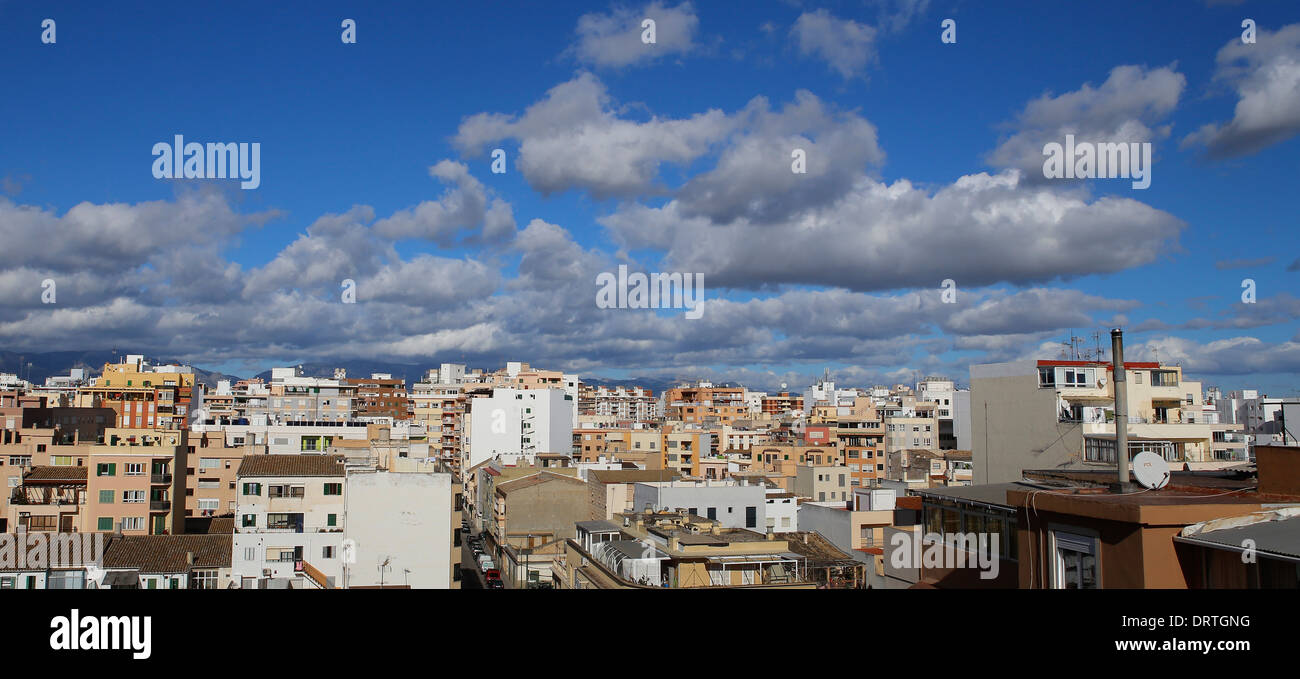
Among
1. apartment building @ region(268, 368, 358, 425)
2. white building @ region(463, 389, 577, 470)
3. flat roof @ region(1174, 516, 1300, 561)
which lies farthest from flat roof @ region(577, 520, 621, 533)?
apartment building @ region(268, 368, 358, 425)

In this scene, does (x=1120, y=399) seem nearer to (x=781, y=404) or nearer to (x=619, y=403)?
(x=781, y=404)

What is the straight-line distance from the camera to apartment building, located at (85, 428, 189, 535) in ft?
94.4

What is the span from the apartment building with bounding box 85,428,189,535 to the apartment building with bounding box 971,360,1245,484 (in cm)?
2784

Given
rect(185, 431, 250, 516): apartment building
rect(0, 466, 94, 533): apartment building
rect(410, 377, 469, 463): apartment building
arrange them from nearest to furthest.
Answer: rect(0, 466, 94, 533): apartment building → rect(185, 431, 250, 516): apartment building → rect(410, 377, 469, 463): apartment building

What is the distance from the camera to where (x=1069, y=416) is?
28266 mm

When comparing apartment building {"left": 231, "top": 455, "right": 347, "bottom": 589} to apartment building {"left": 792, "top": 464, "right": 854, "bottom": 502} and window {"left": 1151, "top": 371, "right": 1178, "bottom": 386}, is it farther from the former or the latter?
window {"left": 1151, "top": 371, "right": 1178, "bottom": 386}

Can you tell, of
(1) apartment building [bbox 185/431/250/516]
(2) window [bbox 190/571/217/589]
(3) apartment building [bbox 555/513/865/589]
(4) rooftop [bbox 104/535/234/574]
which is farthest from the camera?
(1) apartment building [bbox 185/431/250/516]

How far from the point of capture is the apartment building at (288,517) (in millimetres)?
24922

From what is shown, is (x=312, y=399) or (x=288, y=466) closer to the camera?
(x=288, y=466)

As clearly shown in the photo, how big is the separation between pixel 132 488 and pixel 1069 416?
30.2 meters

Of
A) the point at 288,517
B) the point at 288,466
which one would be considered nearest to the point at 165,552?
the point at 288,517
